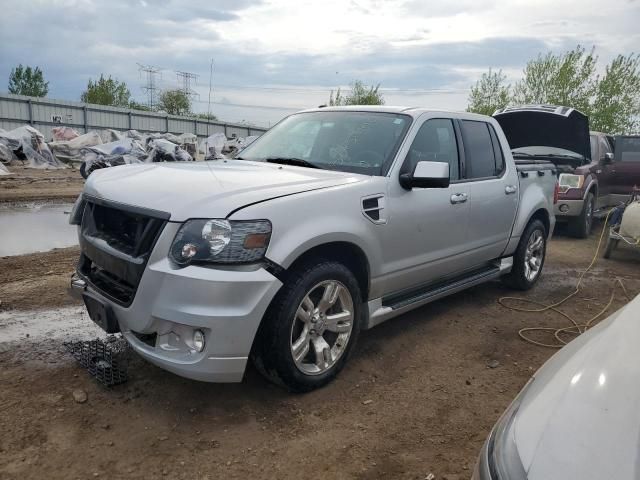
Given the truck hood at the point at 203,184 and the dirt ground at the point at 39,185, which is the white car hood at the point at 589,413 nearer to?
the truck hood at the point at 203,184

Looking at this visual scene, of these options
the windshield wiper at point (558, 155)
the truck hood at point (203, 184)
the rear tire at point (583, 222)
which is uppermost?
the windshield wiper at point (558, 155)

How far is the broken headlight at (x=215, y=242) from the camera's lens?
278 cm

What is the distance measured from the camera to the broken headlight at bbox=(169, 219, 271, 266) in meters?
2.78

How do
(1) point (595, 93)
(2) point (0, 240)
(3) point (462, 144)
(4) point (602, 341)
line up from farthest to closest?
(1) point (595, 93) → (2) point (0, 240) → (3) point (462, 144) → (4) point (602, 341)

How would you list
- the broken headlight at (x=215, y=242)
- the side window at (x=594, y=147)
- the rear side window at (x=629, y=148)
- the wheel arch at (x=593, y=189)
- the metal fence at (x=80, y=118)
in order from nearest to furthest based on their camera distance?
the broken headlight at (x=215, y=242) < the wheel arch at (x=593, y=189) < the side window at (x=594, y=147) < the rear side window at (x=629, y=148) < the metal fence at (x=80, y=118)

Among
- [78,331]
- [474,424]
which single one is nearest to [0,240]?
[78,331]

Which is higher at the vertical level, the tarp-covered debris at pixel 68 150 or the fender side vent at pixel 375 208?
the fender side vent at pixel 375 208

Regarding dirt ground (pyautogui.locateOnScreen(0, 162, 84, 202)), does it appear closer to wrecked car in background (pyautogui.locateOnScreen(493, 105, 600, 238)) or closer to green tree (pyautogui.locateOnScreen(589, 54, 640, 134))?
wrecked car in background (pyautogui.locateOnScreen(493, 105, 600, 238))

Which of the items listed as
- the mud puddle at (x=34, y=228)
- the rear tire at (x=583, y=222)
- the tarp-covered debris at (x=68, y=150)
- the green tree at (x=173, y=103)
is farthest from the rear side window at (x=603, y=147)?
the green tree at (x=173, y=103)

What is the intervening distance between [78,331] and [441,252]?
2.97 metres

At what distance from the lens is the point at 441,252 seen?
4254 millimetres

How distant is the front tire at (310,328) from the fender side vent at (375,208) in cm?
41

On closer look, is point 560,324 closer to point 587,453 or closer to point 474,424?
point 474,424

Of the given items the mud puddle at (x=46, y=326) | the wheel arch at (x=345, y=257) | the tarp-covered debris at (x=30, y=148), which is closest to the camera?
the wheel arch at (x=345, y=257)
